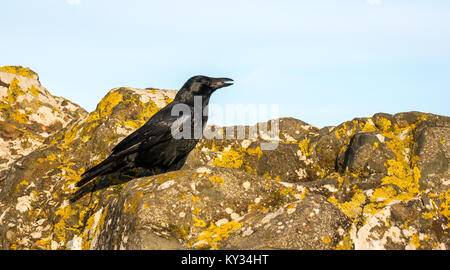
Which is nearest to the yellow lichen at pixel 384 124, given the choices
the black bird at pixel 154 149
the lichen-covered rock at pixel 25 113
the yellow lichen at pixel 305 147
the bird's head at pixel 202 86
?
the yellow lichen at pixel 305 147

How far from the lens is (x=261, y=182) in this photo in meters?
5.64

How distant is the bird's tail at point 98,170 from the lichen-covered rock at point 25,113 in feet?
12.0

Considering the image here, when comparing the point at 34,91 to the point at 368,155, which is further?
the point at 34,91

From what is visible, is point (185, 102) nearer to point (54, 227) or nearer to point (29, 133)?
point (54, 227)

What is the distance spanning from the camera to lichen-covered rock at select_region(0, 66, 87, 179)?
1076cm

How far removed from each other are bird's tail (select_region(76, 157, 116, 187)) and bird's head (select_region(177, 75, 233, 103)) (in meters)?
2.13

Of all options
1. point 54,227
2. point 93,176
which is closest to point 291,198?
point 93,176

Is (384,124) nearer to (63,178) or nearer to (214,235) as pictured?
(214,235)

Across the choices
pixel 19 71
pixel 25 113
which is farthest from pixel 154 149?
pixel 19 71

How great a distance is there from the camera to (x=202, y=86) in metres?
8.60

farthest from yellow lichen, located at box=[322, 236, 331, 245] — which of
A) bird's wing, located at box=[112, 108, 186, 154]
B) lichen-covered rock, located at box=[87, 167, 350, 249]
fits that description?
bird's wing, located at box=[112, 108, 186, 154]

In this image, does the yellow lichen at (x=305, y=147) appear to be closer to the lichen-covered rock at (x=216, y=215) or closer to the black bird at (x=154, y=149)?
the black bird at (x=154, y=149)

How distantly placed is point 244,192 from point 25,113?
27.2 feet

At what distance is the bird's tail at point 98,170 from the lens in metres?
7.26
